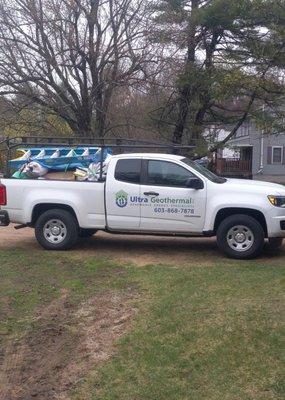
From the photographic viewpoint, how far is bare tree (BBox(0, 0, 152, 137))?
2005cm

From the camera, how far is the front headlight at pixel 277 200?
350 inches

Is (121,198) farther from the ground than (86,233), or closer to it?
farther from the ground

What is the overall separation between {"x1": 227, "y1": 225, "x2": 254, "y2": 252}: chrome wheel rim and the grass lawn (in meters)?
0.33

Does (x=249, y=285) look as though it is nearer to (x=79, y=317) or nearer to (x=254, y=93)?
(x=79, y=317)

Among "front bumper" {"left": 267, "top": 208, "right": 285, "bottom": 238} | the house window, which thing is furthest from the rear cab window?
the house window

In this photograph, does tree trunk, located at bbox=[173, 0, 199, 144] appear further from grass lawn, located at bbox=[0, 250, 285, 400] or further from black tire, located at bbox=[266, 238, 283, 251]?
grass lawn, located at bbox=[0, 250, 285, 400]

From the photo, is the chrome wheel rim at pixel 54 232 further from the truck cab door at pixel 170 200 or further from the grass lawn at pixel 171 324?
the truck cab door at pixel 170 200

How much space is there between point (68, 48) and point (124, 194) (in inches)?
488

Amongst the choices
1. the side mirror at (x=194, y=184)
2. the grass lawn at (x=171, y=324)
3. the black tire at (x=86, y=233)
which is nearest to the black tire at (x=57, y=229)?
the black tire at (x=86, y=233)

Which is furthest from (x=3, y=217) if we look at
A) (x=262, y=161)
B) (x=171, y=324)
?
(x=262, y=161)

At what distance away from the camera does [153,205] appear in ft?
30.8

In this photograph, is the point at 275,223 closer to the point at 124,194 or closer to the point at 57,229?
the point at 124,194

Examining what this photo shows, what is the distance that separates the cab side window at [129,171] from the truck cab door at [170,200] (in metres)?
0.12

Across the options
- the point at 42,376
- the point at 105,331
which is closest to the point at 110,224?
the point at 105,331
